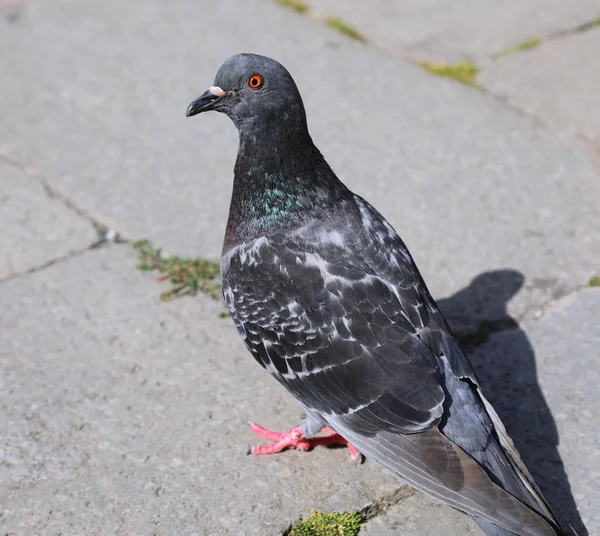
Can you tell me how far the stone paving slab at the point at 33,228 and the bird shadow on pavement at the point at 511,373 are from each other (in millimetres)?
2311

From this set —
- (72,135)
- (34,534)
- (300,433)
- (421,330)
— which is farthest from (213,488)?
(72,135)

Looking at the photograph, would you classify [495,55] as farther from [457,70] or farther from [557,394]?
[557,394]

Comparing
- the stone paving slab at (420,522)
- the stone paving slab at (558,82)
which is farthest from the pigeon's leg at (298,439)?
the stone paving slab at (558,82)

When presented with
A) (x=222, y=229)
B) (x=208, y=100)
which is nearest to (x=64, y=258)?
(x=222, y=229)

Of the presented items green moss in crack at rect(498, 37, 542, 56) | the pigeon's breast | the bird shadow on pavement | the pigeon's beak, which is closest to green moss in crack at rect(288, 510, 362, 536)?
the pigeon's breast

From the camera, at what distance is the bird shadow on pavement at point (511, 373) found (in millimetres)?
3893

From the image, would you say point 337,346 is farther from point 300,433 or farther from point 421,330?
point 300,433

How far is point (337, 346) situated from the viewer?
3.60m

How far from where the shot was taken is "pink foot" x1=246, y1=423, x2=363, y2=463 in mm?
4023

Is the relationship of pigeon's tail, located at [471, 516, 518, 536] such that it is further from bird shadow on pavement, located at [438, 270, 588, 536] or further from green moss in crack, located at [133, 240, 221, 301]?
green moss in crack, located at [133, 240, 221, 301]

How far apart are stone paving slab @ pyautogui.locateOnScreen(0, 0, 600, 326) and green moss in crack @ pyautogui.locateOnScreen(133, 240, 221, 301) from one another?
0.14m

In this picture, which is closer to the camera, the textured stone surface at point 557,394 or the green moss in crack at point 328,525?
the green moss in crack at point 328,525

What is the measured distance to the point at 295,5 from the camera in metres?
8.24

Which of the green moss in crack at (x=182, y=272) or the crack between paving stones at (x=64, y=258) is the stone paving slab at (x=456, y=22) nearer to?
the green moss in crack at (x=182, y=272)
